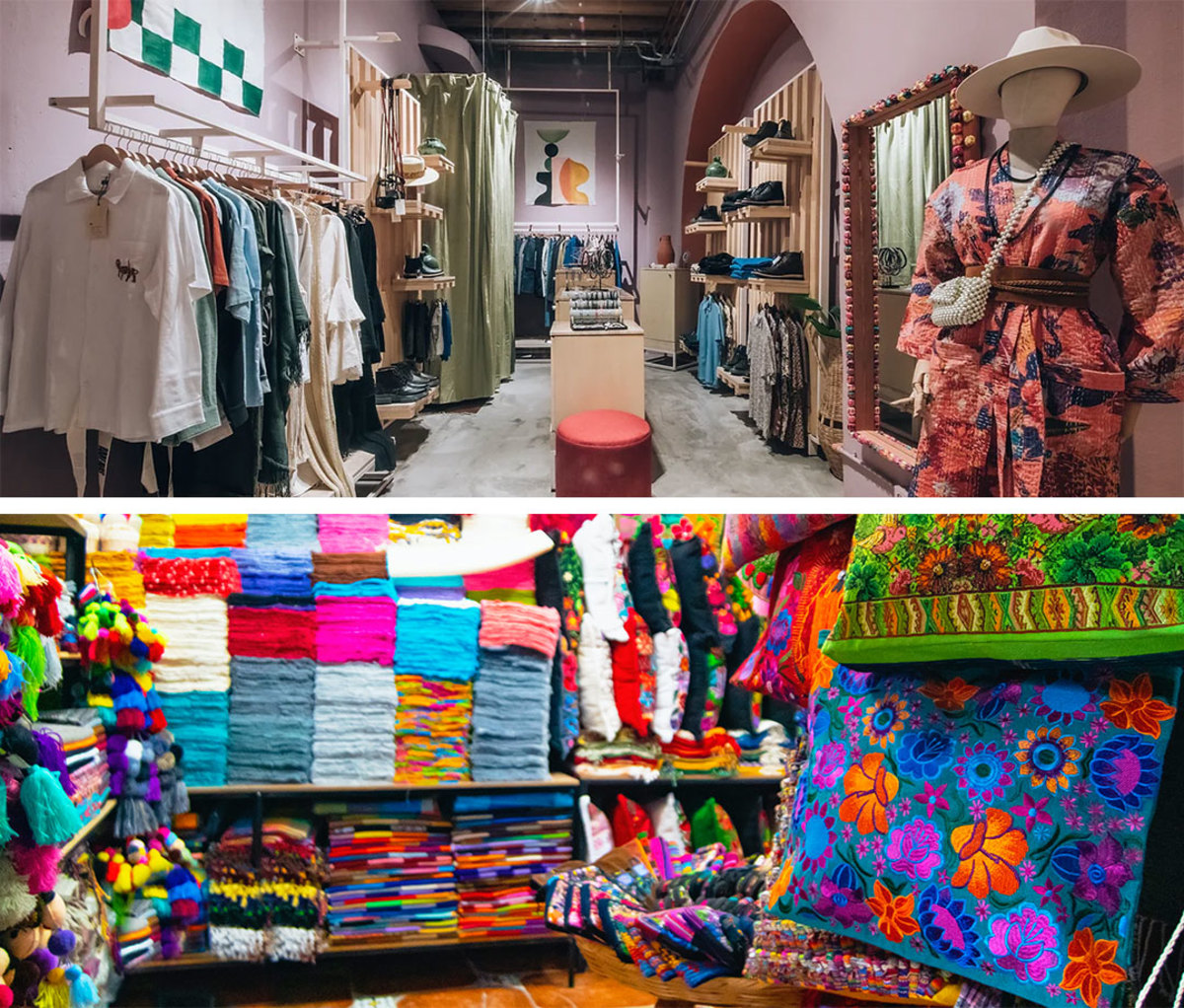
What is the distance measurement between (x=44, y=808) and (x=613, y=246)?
43.7 inches

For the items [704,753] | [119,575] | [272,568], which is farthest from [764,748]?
[119,575]

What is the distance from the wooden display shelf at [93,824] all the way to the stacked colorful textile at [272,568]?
42cm

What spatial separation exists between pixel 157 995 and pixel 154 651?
1.81ft

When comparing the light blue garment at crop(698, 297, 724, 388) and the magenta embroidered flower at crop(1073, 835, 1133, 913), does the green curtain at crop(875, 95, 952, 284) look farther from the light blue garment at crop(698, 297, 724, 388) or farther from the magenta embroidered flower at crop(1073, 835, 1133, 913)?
the magenta embroidered flower at crop(1073, 835, 1133, 913)

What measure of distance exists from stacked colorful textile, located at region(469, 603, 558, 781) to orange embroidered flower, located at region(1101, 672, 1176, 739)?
129 cm

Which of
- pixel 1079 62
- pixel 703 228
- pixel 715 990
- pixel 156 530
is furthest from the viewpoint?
pixel 156 530

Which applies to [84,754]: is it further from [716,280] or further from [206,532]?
[716,280]

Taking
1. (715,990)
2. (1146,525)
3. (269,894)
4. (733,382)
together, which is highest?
(733,382)

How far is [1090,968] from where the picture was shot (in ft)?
2.47

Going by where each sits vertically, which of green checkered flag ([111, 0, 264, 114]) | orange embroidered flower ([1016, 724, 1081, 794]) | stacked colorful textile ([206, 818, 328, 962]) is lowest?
stacked colorful textile ([206, 818, 328, 962])

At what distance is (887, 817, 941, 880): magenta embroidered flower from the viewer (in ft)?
2.72

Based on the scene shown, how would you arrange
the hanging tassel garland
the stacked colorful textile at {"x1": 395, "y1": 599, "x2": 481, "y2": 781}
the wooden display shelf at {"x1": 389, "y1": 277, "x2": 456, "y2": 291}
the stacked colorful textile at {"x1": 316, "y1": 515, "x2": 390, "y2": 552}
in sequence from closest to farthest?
the hanging tassel garland
the wooden display shelf at {"x1": 389, "y1": 277, "x2": 456, "y2": 291}
the stacked colorful textile at {"x1": 316, "y1": 515, "x2": 390, "y2": 552}
the stacked colorful textile at {"x1": 395, "y1": 599, "x2": 481, "y2": 781}

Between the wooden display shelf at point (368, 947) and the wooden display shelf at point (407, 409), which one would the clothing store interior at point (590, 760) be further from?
the wooden display shelf at point (407, 409)

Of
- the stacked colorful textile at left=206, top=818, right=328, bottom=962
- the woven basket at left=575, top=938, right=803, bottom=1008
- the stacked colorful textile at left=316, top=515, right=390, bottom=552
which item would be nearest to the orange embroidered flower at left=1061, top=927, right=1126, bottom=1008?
the woven basket at left=575, top=938, right=803, bottom=1008
